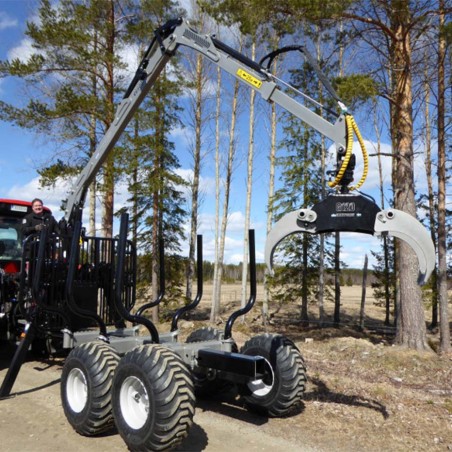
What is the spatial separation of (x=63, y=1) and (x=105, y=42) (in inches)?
68.3

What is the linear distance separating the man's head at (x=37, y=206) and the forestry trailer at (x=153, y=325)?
55 centimetres

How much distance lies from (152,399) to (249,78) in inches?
148

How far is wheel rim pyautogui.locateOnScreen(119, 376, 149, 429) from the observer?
188 inches

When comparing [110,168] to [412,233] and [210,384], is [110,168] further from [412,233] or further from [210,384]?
[412,233]

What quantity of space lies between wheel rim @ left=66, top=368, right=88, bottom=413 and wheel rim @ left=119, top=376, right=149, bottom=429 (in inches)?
28.7

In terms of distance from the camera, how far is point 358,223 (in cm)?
454

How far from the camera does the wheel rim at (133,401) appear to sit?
477 centimetres

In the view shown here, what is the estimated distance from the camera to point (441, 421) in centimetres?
575

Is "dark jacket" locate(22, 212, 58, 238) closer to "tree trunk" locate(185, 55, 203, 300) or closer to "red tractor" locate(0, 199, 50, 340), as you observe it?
"red tractor" locate(0, 199, 50, 340)

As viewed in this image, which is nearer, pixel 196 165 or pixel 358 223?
pixel 358 223

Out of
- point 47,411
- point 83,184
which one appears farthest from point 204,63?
point 47,411

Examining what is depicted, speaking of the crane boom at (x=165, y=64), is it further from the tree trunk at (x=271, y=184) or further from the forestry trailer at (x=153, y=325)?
the tree trunk at (x=271, y=184)

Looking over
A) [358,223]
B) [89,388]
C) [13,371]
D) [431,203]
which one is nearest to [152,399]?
[89,388]

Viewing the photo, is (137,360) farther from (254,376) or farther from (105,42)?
(105,42)
